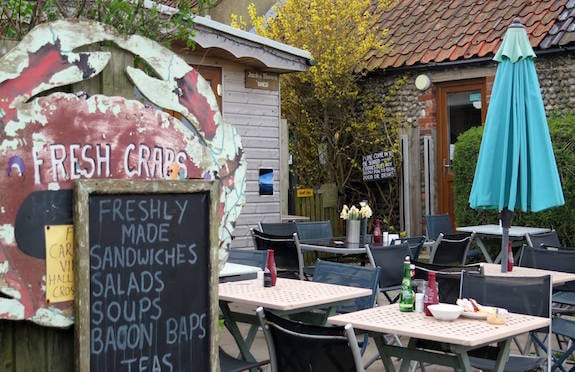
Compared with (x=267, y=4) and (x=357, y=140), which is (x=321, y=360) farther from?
(x=267, y=4)

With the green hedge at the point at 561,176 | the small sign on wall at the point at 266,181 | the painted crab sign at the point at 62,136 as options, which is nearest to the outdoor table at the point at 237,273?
the painted crab sign at the point at 62,136

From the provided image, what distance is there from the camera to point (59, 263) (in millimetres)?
2865

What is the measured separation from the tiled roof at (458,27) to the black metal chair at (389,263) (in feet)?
18.8

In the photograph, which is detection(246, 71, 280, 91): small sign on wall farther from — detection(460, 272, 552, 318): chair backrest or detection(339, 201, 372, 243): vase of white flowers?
detection(460, 272, 552, 318): chair backrest

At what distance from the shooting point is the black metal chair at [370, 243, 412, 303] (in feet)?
22.6

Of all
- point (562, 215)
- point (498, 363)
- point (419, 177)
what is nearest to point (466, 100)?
point (419, 177)

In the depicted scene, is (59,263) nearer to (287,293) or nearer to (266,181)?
(287,293)

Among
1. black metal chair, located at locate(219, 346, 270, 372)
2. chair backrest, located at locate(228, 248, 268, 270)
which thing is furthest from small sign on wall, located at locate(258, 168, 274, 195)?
black metal chair, located at locate(219, 346, 270, 372)

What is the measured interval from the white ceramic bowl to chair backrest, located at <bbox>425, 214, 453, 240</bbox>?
18.2ft

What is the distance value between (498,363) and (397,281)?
2.72 metres

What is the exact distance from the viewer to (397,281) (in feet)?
23.2

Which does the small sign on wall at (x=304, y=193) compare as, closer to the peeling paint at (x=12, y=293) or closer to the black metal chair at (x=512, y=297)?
the black metal chair at (x=512, y=297)

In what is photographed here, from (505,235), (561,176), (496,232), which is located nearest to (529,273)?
(505,235)

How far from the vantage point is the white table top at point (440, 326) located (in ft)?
13.3
